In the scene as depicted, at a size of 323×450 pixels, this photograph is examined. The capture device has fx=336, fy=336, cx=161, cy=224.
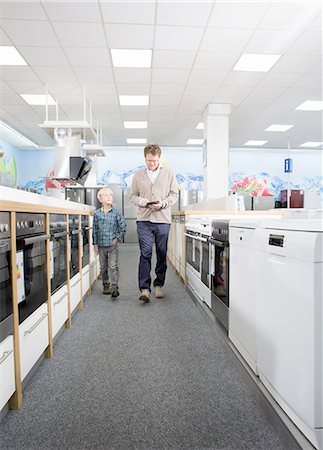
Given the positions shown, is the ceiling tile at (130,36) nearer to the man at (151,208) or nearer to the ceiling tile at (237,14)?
the ceiling tile at (237,14)

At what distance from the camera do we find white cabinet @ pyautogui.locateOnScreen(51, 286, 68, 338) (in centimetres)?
207

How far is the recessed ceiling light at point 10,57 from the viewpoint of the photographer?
13.2ft

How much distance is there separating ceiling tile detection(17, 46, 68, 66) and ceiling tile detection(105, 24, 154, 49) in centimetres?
70

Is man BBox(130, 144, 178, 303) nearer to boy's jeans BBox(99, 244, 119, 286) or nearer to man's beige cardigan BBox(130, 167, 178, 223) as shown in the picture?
man's beige cardigan BBox(130, 167, 178, 223)

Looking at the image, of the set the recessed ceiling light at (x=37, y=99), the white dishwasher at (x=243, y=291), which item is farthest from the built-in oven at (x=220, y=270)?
the recessed ceiling light at (x=37, y=99)

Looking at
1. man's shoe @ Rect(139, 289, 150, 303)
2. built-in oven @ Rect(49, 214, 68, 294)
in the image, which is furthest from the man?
built-in oven @ Rect(49, 214, 68, 294)

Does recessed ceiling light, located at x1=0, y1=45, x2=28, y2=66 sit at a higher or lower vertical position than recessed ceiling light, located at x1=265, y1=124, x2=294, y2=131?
higher

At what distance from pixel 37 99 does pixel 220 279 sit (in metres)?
4.96

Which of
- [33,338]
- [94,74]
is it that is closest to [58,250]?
[33,338]

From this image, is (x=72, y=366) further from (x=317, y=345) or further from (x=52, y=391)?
(x=317, y=345)

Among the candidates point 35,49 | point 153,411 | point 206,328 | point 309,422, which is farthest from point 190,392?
point 35,49

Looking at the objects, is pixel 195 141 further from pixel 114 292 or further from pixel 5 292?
pixel 5 292

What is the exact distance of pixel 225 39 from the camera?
3.79 m

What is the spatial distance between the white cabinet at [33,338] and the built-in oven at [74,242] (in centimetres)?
82
